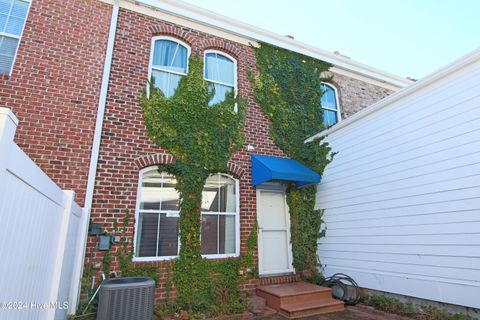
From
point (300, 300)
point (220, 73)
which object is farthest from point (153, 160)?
point (300, 300)

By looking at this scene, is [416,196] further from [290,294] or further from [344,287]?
[290,294]

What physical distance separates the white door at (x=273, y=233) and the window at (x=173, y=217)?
71cm

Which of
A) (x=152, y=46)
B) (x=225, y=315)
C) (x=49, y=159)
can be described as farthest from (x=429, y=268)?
(x=152, y=46)

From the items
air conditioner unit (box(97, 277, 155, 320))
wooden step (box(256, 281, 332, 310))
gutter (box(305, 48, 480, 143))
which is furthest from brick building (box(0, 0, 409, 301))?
gutter (box(305, 48, 480, 143))

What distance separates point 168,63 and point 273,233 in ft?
16.2

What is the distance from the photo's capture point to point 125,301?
3.77m

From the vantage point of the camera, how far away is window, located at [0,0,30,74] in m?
5.16

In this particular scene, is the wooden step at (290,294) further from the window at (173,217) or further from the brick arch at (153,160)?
the brick arch at (153,160)

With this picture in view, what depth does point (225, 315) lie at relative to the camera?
4801 millimetres

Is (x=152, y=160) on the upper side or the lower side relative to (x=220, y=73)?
lower

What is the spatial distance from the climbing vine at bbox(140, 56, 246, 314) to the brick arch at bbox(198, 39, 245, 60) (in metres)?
0.62

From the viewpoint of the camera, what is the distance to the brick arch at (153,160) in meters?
5.44

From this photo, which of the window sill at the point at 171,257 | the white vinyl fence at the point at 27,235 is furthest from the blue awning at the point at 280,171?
the white vinyl fence at the point at 27,235

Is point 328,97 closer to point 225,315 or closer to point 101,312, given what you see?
point 225,315
